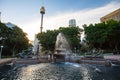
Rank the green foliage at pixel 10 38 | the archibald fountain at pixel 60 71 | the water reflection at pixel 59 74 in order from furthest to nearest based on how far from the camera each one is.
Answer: the green foliage at pixel 10 38 < the archibald fountain at pixel 60 71 < the water reflection at pixel 59 74

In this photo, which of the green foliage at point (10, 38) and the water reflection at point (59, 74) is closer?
the water reflection at point (59, 74)

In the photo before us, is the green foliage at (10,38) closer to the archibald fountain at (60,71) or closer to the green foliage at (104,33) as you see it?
the archibald fountain at (60,71)

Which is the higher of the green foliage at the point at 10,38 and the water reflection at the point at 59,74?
the green foliage at the point at 10,38

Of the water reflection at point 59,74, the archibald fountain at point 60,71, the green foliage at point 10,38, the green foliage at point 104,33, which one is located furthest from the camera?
the green foliage at point 10,38

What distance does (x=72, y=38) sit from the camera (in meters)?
67.6

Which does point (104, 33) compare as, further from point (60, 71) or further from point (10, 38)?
point (60, 71)

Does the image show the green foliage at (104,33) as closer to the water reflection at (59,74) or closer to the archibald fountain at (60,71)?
the archibald fountain at (60,71)

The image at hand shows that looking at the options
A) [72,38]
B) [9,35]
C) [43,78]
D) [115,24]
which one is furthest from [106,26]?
[43,78]

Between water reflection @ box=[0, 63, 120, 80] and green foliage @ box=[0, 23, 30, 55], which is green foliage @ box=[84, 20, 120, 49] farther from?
water reflection @ box=[0, 63, 120, 80]

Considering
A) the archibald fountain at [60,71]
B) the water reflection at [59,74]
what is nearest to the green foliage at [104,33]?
the archibald fountain at [60,71]

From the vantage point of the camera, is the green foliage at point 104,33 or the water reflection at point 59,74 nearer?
the water reflection at point 59,74

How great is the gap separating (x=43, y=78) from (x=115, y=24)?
138 feet

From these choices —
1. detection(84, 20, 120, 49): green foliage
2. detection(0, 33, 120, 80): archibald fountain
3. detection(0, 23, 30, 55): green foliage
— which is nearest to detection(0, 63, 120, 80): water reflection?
detection(0, 33, 120, 80): archibald fountain

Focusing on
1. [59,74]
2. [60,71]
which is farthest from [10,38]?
[59,74]
